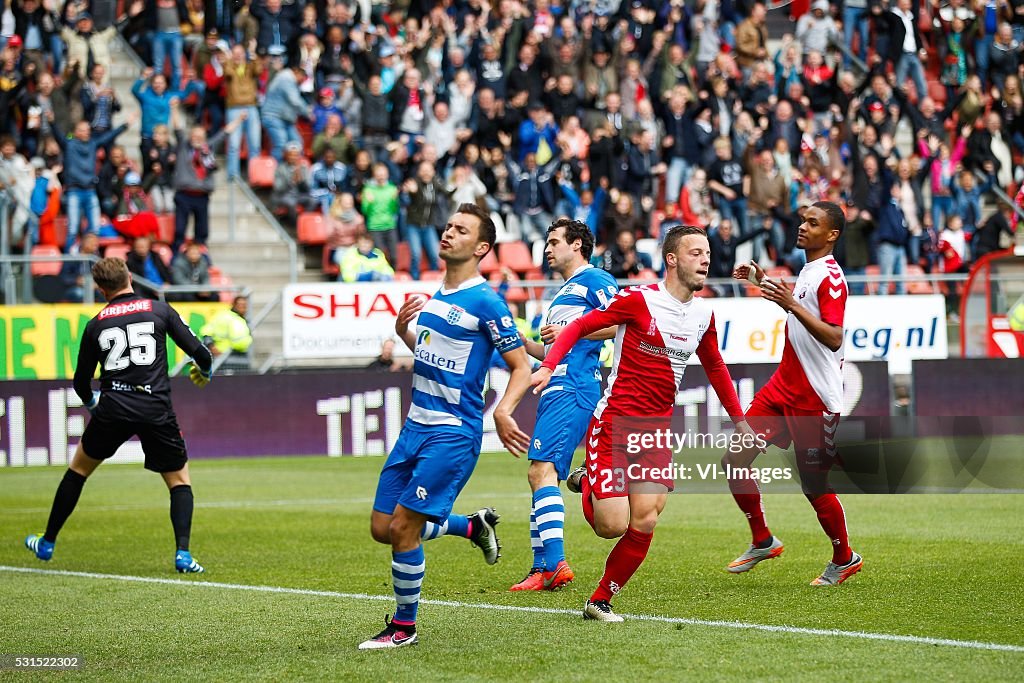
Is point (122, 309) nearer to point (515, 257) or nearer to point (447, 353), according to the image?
point (447, 353)

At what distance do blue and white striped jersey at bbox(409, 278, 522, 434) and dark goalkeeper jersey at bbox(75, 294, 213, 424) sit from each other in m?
3.47

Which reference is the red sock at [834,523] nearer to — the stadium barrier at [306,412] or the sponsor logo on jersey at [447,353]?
the sponsor logo on jersey at [447,353]

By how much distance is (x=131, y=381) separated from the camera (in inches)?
417

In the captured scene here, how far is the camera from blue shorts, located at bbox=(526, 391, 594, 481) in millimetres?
9523

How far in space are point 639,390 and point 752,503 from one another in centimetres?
179

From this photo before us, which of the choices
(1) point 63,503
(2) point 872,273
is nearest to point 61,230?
(1) point 63,503

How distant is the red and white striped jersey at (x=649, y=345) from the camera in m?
8.07

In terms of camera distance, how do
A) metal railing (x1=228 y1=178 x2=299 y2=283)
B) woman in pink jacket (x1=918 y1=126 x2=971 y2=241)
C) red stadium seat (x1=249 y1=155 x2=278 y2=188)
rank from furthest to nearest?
woman in pink jacket (x1=918 y1=126 x2=971 y2=241)
red stadium seat (x1=249 y1=155 x2=278 y2=188)
metal railing (x1=228 y1=178 x2=299 y2=283)

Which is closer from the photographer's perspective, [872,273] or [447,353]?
[447,353]

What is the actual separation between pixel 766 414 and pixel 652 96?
17.7m

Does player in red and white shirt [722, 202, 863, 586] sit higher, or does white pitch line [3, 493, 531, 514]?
player in red and white shirt [722, 202, 863, 586]

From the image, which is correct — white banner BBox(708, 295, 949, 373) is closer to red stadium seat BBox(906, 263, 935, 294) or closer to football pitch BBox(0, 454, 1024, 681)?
red stadium seat BBox(906, 263, 935, 294)

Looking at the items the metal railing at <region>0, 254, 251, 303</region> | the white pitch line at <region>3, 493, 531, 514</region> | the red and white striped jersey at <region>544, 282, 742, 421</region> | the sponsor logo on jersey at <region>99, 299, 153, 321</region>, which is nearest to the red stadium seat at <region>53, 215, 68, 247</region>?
the metal railing at <region>0, 254, 251, 303</region>

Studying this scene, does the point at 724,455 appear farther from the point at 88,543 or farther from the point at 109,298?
the point at 88,543
